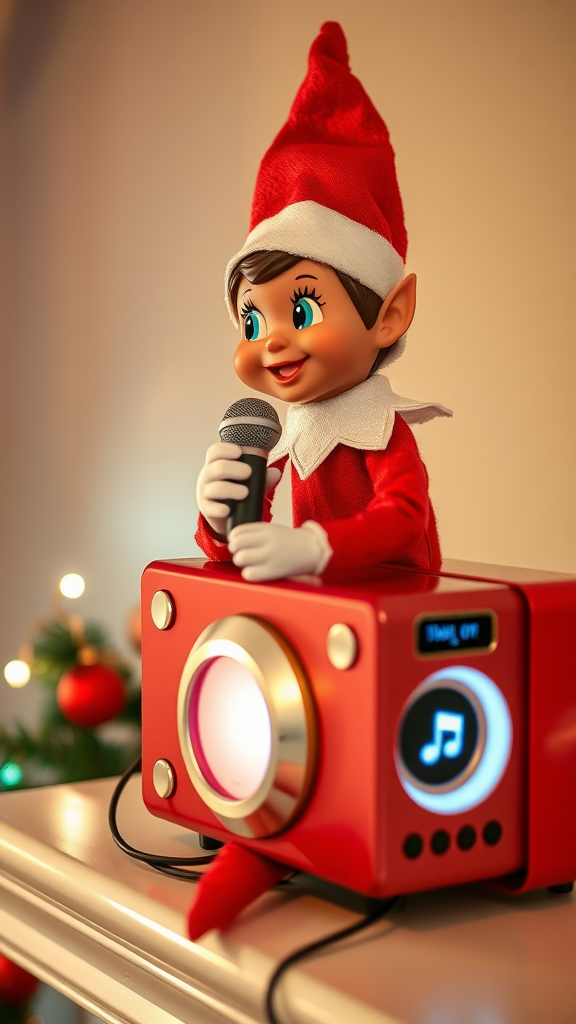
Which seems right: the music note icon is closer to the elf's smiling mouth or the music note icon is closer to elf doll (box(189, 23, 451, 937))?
elf doll (box(189, 23, 451, 937))

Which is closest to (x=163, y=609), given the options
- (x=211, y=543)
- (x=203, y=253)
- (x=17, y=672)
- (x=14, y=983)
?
(x=211, y=543)

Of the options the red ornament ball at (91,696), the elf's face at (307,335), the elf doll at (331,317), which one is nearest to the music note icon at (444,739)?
the elf doll at (331,317)

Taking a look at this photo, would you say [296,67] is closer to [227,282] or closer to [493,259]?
[493,259]

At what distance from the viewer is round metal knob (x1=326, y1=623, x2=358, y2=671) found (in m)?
0.44

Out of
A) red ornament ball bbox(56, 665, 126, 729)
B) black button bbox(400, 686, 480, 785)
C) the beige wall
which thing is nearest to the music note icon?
black button bbox(400, 686, 480, 785)

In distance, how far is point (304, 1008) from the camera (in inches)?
16.4

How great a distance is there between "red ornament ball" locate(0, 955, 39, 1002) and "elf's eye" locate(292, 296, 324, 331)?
49cm

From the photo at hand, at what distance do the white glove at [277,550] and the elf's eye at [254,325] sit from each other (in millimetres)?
151

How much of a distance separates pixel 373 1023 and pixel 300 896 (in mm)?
126

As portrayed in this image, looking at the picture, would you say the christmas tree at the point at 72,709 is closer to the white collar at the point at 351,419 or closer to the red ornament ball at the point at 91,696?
the red ornament ball at the point at 91,696

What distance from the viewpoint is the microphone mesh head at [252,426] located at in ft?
1.82

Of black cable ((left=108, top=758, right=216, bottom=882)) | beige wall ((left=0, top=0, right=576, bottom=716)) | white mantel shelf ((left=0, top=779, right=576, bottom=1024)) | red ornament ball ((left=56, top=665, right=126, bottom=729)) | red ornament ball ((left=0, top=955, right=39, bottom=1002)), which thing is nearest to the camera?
white mantel shelf ((left=0, top=779, right=576, bottom=1024))

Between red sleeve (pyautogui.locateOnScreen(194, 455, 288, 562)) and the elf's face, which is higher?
the elf's face

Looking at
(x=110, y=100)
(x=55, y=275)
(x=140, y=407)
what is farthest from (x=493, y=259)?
(x=55, y=275)
